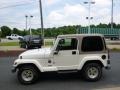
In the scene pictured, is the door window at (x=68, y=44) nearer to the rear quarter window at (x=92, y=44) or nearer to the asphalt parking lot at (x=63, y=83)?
the rear quarter window at (x=92, y=44)

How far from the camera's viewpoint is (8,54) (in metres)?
24.8

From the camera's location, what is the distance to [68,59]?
1116 cm

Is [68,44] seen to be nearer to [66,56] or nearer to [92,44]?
[66,56]

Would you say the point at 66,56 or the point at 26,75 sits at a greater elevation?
the point at 66,56

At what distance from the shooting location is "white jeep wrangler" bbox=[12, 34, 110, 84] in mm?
11086

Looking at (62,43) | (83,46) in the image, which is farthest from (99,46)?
(62,43)

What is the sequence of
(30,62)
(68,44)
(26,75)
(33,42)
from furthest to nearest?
(33,42) < (68,44) < (26,75) < (30,62)

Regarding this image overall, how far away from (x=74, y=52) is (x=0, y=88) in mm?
3031

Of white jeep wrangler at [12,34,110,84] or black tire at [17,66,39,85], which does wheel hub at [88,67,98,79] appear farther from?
black tire at [17,66,39,85]

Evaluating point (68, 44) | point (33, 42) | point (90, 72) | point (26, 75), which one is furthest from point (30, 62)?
point (33, 42)

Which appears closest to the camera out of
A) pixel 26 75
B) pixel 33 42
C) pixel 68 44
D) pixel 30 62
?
pixel 30 62

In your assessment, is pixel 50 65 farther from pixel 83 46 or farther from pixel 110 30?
pixel 110 30

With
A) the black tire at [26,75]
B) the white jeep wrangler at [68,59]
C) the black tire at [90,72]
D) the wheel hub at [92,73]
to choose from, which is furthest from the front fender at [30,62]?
the wheel hub at [92,73]

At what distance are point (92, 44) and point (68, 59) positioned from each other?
3.61ft
